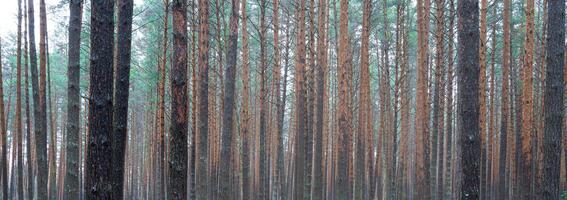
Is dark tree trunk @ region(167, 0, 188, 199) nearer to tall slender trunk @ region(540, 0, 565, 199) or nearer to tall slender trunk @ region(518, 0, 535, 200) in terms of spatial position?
tall slender trunk @ region(540, 0, 565, 199)

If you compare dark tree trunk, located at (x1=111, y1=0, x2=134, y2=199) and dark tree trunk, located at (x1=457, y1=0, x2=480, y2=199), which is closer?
dark tree trunk, located at (x1=457, y1=0, x2=480, y2=199)

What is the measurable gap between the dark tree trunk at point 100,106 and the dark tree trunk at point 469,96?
361 centimetres

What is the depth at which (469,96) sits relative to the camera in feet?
17.5

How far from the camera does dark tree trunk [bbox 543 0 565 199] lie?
6867 millimetres

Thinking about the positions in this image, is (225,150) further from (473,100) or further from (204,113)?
(473,100)

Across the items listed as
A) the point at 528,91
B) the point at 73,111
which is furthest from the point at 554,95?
the point at 73,111

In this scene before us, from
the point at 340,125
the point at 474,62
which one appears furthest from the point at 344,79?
the point at 474,62

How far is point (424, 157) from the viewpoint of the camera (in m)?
11.8

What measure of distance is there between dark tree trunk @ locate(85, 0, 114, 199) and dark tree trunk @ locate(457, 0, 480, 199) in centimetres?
361

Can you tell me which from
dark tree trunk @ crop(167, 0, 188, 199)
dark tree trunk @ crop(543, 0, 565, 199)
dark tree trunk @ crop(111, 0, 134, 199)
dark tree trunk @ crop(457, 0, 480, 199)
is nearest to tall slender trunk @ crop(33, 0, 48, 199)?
dark tree trunk @ crop(111, 0, 134, 199)

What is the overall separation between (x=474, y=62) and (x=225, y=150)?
470 cm

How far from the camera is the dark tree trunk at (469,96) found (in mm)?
5277

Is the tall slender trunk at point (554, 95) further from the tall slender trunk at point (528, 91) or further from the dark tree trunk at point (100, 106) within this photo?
the dark tree trunk at point (100, 106)

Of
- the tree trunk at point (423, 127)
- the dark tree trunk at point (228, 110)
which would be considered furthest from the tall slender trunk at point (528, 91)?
the dark tree trunk at point (228, 110)
